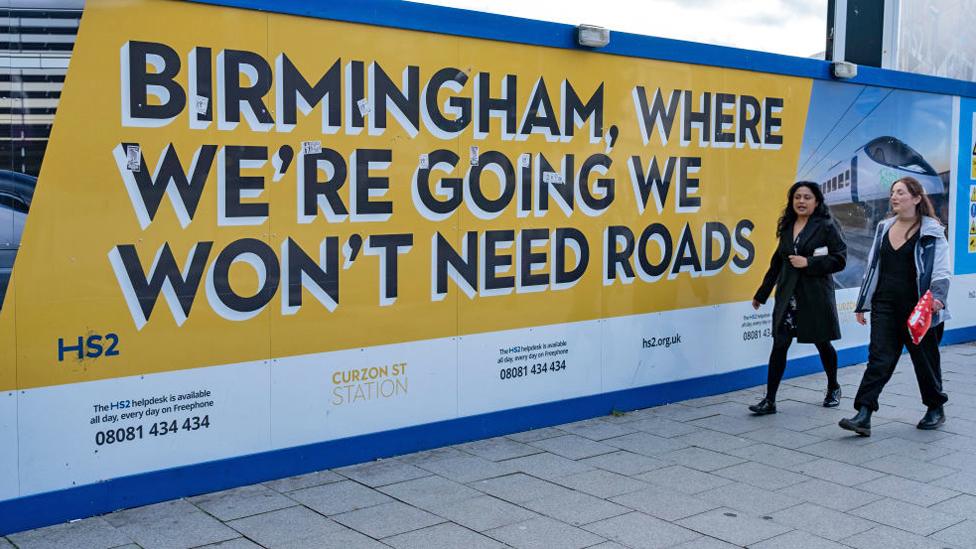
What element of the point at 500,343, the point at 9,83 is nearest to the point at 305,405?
the point at 500,343

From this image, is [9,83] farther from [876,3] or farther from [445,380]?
[876,3]

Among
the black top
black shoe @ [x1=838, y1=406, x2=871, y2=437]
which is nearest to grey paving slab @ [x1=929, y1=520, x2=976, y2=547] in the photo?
black shoe @ [x1=838, y1=406, x2=871, y2=437]

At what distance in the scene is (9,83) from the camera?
480 centimetres

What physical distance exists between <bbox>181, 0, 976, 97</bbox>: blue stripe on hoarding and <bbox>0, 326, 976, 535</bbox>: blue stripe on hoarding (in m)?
2.56

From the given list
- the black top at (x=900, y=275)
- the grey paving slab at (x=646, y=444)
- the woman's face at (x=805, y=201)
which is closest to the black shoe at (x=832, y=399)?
the black top at (x=900, y=275)

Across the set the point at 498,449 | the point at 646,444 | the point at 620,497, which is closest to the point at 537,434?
the point at 498,449

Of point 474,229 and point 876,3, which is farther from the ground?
point 876,3

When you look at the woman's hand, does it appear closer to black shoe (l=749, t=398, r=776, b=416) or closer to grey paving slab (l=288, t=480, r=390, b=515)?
black shoe (l=749, t=398, r=776, b=416)

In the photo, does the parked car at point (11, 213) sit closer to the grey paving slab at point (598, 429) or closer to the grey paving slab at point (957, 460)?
the grey paving slab at point (598, 429)

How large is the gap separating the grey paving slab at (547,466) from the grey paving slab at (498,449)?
101 mm

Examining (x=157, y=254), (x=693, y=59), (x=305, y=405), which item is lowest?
(x=305, y=405)

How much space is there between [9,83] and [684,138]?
16.6 ft

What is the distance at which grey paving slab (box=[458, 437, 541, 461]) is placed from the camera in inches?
258

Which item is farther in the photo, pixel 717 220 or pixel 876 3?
pixel 876 3
